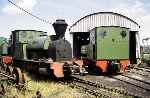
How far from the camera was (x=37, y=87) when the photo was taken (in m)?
13.1

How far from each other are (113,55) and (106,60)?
24.2 inches

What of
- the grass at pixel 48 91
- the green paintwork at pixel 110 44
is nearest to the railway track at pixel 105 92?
the grass at pixel 48 91

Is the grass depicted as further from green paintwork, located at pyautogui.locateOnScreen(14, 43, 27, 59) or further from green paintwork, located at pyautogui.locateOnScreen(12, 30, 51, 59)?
green paintwork, located at pyautogui.locateOnScreen(14, 43, 27, 59)

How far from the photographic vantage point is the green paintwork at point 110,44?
18219 millimetres

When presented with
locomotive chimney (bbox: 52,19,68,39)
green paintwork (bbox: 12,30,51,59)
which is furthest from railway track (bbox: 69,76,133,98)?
green paintwork (bbox: 12,30,51,59)

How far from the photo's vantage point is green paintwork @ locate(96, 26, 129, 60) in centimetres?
1822

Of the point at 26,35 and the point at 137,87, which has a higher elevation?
the point at 26,35

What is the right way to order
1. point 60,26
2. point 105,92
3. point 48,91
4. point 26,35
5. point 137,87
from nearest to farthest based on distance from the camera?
point 105,92
point 48,91
point 137,87
point 60,26
point 26,35

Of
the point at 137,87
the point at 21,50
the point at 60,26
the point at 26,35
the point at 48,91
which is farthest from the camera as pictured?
the point at 26,35

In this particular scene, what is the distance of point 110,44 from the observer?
18422 millimetres

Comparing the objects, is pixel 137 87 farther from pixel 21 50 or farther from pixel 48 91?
pixel 21 50

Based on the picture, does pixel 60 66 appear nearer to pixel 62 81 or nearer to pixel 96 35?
pixel 62 81

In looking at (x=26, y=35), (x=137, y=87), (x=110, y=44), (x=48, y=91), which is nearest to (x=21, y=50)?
(x=26, y=35)

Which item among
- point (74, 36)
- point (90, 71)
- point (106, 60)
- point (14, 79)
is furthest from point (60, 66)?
point (74, 36)
